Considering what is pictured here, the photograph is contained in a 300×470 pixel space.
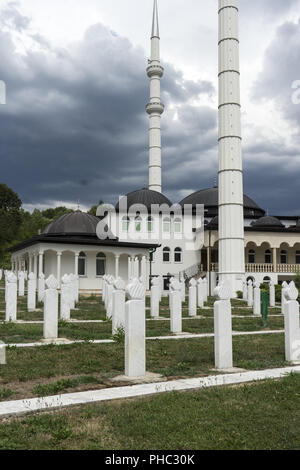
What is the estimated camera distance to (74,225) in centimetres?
4166

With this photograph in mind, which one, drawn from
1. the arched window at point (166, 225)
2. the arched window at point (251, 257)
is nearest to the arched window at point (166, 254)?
the arched window at point (166, 225)

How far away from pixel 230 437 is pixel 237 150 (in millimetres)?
37009

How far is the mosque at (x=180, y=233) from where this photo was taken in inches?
1548

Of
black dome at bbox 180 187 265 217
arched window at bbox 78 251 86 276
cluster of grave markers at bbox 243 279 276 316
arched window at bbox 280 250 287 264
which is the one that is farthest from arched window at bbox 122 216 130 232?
cluster of grave markers at bbox 243 279 276 316

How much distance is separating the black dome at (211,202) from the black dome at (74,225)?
1762 centimetres

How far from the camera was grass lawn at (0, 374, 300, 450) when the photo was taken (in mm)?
4543

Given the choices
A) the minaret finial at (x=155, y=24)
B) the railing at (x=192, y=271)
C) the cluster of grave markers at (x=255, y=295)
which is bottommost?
the cluster of grave markers at (x=255, y=295)

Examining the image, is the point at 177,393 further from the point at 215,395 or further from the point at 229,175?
the point at 229,175

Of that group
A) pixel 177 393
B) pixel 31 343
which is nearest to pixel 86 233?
pixel 31 343

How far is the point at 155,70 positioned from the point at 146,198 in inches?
683

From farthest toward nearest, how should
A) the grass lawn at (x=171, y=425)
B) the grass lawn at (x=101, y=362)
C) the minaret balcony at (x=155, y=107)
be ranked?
1. the minaret balcony at (x=155, y=107)
2. the grass lawn at (x=101, y=362)
3. the grass lawn at (x=171, y=425)

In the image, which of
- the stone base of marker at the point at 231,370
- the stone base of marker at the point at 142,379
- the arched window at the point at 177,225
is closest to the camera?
the stone base of marker at the point at 142,379

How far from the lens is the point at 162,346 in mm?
10805

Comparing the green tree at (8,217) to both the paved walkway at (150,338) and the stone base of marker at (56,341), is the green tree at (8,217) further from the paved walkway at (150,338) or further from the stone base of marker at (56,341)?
the stone base of marker at (56,341)
